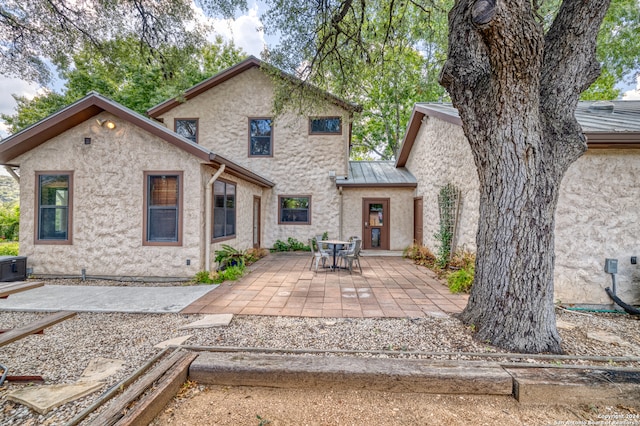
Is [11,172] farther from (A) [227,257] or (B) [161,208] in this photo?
Answer: (A) [227,257]

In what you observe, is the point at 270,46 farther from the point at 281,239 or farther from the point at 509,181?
the point at 281,239

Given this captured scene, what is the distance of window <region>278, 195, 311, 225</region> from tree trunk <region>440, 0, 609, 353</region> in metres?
8.18

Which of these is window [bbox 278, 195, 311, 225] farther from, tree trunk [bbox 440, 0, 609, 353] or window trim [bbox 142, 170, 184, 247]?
tree trunk [bbox 440, 0, 609, 353]

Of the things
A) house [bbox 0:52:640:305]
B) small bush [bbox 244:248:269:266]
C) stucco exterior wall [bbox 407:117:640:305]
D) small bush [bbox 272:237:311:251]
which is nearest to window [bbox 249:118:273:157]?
house [bbox 0:52:640:305]

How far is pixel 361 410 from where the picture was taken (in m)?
2.28

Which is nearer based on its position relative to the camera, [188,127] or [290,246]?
[290,246]

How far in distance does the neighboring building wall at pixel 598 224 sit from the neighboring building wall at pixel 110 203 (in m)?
7.05

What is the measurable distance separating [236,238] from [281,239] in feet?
9.84

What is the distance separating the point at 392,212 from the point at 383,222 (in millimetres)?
530

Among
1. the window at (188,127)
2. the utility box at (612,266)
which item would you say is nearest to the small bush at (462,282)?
the utility box at (612,266)

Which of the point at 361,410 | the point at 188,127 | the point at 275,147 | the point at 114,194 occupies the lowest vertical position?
the point at 361,410

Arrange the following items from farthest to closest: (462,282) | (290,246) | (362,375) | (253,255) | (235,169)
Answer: (290,246) < (253,255) < (235,169) < (462,282) < (362,375)

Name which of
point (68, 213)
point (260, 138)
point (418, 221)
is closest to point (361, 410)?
point (68, 213)

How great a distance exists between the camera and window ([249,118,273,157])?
1097cm
